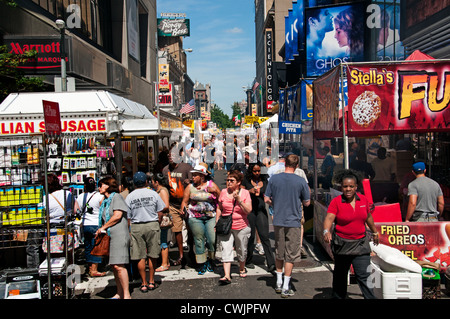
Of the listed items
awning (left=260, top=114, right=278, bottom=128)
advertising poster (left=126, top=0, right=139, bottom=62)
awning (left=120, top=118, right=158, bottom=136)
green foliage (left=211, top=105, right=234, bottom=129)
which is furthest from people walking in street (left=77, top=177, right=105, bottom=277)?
green foliage (left=211, top=105, right=234, bottom=129)

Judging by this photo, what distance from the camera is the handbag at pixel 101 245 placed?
621 cm

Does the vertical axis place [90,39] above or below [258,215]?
above

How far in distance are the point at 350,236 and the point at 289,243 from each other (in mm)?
1164

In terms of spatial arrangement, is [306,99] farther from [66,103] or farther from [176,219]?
[66,103]

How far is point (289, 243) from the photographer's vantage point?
5.93 meters

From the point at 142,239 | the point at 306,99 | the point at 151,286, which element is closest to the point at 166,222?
the point at 142,239

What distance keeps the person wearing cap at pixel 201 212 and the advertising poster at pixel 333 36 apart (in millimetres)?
17500

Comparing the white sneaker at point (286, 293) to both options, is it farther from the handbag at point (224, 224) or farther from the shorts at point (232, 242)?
the handbag at point (224, 224)

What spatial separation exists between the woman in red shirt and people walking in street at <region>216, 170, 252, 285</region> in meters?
1.80

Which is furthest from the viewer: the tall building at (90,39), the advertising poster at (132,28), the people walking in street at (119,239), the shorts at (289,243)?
the advertising poster at (132,28)

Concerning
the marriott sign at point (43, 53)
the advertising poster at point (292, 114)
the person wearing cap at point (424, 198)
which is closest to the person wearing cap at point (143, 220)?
the person wearing cap at point (424, 198)

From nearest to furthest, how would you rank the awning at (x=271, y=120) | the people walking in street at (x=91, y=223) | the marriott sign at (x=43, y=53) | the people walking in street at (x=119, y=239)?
the people walking in street at (x=119, y=239), the people walking in street at (x=91, y=223), the marriott sign at (x=43, y=53), the awning at (x=271, y=120)

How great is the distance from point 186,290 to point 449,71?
575cm

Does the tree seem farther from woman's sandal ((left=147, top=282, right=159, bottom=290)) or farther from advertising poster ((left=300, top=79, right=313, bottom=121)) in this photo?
advertising poster ((left=300, top=79, right=313, bottom=121))
